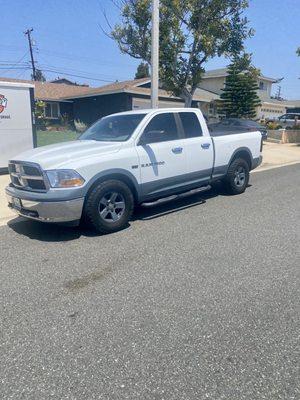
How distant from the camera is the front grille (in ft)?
16.0

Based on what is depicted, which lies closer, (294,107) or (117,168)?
(117,168)

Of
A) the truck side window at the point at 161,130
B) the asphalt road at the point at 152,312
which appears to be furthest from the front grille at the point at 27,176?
the truck side window at the point at 161,130

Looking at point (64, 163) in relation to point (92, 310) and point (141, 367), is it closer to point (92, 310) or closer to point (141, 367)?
point (92, 310)

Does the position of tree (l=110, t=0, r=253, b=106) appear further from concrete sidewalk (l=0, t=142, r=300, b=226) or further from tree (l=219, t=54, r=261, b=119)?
tree (l=219, t=54, r=261, b=119)

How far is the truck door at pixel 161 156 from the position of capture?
5618 mm

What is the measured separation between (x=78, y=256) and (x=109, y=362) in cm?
205

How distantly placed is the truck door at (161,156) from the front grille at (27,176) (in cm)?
156

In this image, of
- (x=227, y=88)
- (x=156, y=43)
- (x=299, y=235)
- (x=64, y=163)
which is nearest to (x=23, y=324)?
(x=64, y=163)

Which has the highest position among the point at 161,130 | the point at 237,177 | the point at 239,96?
the point at 239,96

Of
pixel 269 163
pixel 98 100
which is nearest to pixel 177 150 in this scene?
pixel 269 163

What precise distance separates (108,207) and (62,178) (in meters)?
0.84

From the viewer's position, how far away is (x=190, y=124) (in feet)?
21.4

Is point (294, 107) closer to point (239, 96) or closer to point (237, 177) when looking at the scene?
point (239, 96)

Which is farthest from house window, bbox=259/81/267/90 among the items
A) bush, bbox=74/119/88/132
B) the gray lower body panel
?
the gray lower body panel
